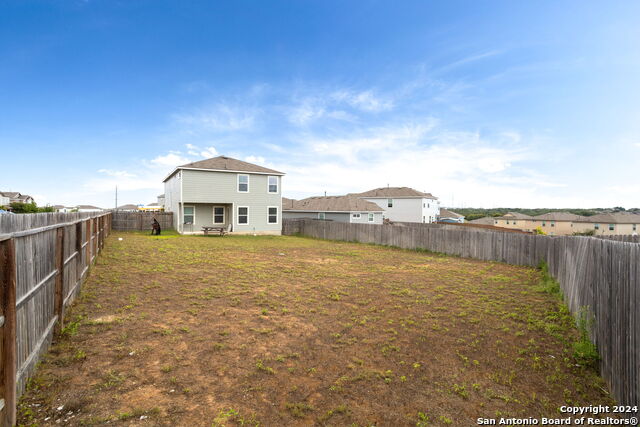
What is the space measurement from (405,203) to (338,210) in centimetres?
1465

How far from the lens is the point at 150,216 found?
990 inches

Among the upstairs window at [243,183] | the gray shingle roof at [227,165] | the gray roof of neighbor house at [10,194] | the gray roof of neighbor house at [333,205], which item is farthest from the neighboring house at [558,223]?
the gray roof of neighbor house at [10,194]

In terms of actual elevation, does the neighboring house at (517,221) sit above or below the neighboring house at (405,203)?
below

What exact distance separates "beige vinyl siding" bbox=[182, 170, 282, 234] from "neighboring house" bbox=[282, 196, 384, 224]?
9.27 metres

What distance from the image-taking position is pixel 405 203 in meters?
44.1

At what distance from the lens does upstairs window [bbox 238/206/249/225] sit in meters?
24.8

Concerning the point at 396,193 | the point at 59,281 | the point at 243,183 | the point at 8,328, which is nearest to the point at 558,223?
the point at 396,193

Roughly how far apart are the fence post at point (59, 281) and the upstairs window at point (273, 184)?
21.4 metres

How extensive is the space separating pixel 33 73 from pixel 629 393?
30.4 meters

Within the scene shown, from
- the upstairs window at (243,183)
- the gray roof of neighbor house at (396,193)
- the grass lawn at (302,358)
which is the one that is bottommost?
the grass lawn at (302,358)

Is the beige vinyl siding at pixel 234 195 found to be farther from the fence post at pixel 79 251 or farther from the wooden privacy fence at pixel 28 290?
the wooden privacy fence at pixel 28 290

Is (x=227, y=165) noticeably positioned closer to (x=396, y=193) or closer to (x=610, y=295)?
(x=610, y=295)

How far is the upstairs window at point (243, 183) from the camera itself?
2458cm

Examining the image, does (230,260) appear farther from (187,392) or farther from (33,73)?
(33,73)
